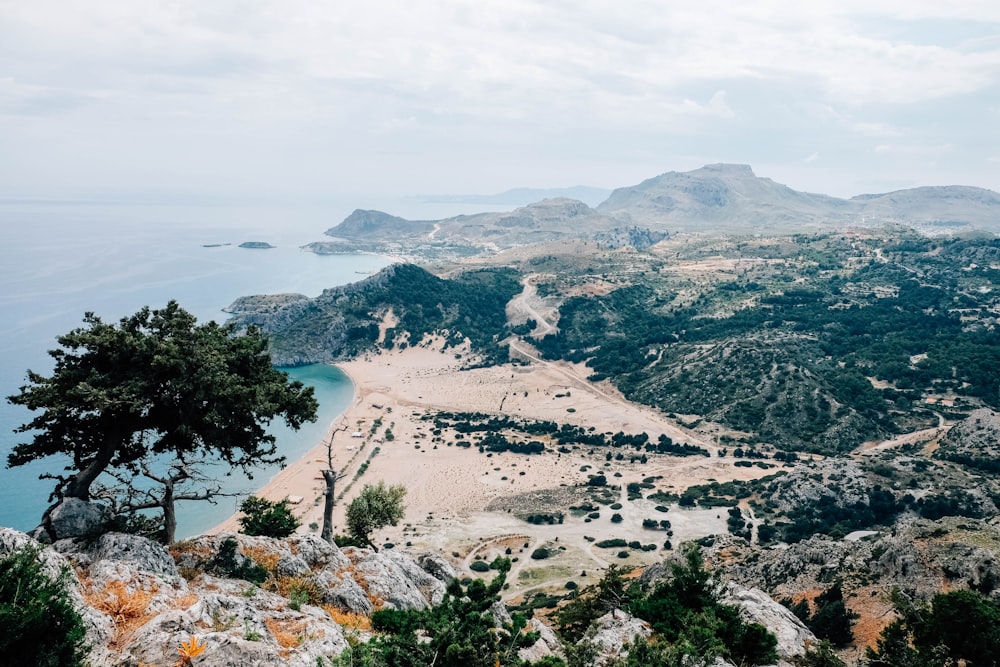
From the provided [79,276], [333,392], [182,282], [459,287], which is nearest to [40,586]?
[333,392]

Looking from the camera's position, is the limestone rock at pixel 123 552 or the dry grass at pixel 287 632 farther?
the limestone rock at pixel 123 552

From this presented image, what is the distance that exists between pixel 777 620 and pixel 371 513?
19.9m

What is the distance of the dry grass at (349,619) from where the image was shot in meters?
17.8

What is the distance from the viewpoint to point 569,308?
13150 centimetres

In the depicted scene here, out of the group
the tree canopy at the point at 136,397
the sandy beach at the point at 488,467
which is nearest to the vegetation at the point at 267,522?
the sandy beach at the point at 488,467

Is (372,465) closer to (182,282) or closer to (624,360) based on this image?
(624,360)

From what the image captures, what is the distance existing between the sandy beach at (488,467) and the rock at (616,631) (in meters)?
17.8

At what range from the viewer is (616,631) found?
2111 centimetres

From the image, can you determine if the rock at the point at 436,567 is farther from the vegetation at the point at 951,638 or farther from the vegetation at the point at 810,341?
the vegetation at the point at 810,341

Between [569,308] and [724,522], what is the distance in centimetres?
8226

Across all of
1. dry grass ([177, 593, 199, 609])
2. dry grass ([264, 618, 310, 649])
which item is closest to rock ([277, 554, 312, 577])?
dry grass ([177, 593, 199, 609])

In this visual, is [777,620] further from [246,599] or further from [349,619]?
[246,599]

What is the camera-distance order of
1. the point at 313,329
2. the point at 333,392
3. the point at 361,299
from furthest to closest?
1. the point at 361,299
2. the point at 313,329
3. the point at 333,392

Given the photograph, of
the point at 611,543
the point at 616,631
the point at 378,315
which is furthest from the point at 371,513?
the point at 378,315
